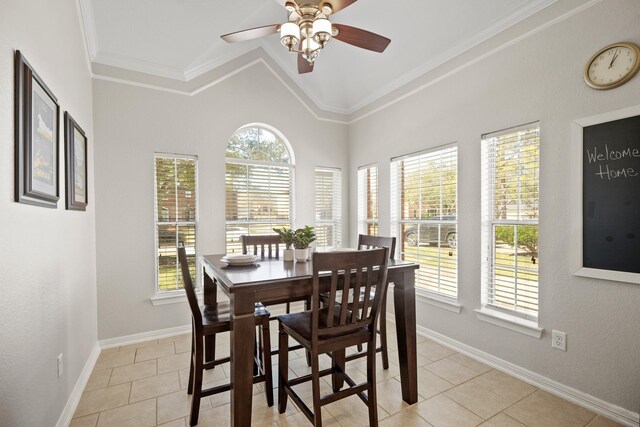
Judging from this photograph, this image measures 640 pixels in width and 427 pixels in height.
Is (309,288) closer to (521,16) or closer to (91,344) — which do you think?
(91,344)

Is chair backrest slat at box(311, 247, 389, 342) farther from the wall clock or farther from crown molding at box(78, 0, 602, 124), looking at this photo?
crown molding at box(78, 0, 602, 124)

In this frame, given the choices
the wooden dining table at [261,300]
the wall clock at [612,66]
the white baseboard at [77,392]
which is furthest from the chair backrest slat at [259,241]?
the wall clock at [612,66]

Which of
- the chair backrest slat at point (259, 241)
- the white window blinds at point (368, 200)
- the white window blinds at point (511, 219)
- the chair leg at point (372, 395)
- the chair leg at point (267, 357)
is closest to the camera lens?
the chair leg at point (372, 395)

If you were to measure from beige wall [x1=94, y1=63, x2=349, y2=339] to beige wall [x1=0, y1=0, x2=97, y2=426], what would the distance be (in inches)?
19.7

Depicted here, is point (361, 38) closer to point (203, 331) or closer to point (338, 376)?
point (203, 331)

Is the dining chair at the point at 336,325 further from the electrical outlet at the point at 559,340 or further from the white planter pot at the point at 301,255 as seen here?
the electrical outlet at the point at 559,340

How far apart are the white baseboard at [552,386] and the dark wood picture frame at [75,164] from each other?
11.2ft

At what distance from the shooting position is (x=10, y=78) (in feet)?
4.33

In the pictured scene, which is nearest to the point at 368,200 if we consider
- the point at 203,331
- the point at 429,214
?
the point at 429,214

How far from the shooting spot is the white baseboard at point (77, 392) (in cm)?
191

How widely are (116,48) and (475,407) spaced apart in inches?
167

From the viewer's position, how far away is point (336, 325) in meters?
1.86

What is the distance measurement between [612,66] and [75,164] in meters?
3.71

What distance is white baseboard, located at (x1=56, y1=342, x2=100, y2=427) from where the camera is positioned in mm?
1912
